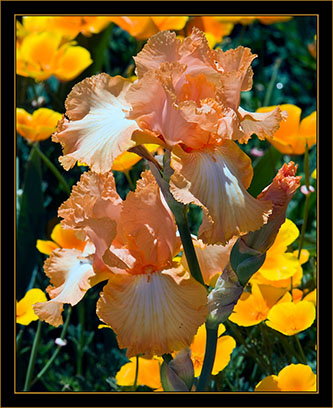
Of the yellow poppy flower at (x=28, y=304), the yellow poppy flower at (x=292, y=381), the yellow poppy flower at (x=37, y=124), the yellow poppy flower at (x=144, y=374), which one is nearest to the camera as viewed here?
the yellow poppy flower at (x=292, y=381)

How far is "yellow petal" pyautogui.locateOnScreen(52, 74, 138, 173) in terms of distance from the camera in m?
0.80

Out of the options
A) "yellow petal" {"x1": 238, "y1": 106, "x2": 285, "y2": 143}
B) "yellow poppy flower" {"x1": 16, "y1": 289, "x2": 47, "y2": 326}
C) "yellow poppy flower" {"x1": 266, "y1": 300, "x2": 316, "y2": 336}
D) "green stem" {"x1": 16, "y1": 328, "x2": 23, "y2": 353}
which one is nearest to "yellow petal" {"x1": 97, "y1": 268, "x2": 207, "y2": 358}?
"yellow petal" {"x1": 238, "y1": 106, "x2": 285, "y2": 143}

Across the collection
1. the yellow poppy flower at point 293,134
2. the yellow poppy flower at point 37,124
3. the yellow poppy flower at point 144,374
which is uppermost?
the yellow poppy flower at point 37,124

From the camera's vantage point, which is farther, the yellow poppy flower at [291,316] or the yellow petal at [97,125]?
the yellow poppy flower at [291,316]

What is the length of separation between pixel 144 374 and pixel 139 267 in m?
0.36

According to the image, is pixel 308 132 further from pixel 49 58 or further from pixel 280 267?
pixel 49 58

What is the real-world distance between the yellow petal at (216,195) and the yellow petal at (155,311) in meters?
0.11

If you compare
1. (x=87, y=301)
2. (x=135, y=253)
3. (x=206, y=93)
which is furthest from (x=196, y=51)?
(x=87, y=301)

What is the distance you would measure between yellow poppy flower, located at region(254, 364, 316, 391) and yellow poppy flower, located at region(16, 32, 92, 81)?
1.00m

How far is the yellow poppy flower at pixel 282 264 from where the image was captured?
50.4 inches

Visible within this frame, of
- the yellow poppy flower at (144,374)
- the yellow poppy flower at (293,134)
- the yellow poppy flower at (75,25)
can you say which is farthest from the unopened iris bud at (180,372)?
the yellow poppy flower at (75,25)

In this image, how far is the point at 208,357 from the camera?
3.15 feet

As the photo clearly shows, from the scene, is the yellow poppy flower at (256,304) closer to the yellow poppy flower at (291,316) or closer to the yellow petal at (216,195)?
the yellow poppy flower at (291,316)

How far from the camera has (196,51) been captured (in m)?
0.86
